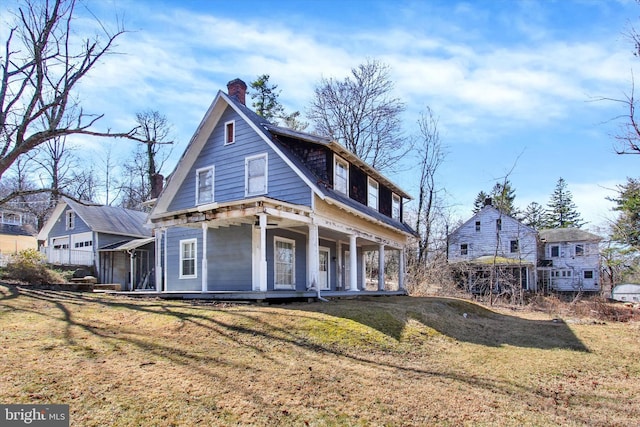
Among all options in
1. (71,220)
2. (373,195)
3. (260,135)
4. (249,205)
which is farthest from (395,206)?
(71,220)

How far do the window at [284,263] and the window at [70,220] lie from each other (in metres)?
20.3

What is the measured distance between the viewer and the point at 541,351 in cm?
854

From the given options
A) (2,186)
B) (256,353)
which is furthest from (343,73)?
(2,186)

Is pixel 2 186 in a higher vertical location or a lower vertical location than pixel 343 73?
lower

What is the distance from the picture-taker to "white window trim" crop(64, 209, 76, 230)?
28.2m

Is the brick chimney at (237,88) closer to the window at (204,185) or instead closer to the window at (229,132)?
the window at (229,132)

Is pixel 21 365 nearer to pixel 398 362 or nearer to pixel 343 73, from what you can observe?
pixel 398 362

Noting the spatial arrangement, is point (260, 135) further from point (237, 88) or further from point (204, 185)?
point (237, 88)

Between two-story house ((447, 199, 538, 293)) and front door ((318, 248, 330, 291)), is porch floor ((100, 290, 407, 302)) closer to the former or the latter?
front door ((318, 248, 330, 291))

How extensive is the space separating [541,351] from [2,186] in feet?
176

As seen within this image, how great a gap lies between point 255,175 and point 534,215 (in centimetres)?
5681

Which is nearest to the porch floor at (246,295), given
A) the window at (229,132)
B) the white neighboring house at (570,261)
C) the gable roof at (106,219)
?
the window at (229,132)

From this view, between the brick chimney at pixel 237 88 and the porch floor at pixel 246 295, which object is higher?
the brick chimney at pixel 237 88

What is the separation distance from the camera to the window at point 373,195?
1808 cm
